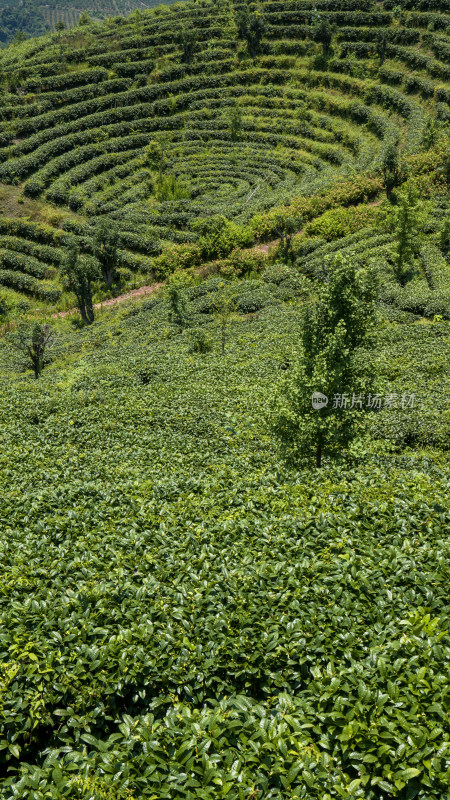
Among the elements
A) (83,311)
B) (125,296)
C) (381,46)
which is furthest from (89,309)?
(381,46)

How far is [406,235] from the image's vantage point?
4331 centimetres

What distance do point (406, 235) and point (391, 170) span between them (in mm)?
22422

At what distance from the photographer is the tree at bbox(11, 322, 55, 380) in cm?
4044

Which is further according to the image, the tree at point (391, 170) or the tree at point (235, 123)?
the tree at point (235, 123)

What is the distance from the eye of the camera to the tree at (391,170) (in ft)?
193

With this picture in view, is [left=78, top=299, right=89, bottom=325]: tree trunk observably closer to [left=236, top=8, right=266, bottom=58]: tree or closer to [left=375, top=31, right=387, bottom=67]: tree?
[left=375, top=31, right=387, bottom=67]: tree

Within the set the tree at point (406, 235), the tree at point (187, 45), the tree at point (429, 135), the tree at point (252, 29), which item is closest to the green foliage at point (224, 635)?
the tree at point (406, 235)

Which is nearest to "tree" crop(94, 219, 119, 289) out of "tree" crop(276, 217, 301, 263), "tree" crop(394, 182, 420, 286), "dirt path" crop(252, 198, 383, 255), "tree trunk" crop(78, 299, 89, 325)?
"tree trunk" crop(78, 299, 89, 325)

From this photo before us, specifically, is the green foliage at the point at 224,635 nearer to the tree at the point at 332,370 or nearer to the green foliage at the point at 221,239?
the tree at the point at 332,370

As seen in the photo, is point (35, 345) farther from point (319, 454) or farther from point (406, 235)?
point (406, 235)

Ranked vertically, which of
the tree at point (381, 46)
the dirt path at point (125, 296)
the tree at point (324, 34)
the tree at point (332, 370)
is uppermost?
the tree at point (324, 34)

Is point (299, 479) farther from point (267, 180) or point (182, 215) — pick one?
point (267, 180)

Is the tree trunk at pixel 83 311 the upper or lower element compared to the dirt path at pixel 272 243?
lower

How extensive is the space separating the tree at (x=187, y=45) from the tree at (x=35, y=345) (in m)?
73.6
